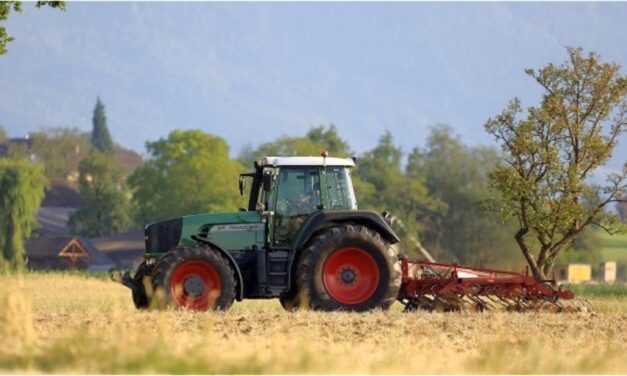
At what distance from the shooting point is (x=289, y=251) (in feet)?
66.5

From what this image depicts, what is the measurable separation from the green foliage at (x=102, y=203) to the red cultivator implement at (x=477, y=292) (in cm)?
9269

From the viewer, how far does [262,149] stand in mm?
102812

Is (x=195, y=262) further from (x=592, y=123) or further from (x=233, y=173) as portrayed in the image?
(x=233, y=173)

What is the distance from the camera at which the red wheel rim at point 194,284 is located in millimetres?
19766

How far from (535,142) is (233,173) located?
57.5 metres

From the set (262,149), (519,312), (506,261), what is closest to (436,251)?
(506,261)

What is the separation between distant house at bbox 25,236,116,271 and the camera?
95.8 metres

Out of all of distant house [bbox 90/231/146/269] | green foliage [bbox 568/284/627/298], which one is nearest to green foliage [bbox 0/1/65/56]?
green foliage [bbox 568/284/627/298]

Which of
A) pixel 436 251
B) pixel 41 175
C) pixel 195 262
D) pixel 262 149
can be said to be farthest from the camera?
pixel 262 149

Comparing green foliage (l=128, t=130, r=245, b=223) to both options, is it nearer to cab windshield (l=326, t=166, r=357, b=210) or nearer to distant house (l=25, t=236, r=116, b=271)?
distant house (l=25, t=236, r=116, b=271)

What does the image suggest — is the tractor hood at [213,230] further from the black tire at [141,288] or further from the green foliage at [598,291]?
the green foliage at [598,291]

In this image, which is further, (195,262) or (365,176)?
(365,176)

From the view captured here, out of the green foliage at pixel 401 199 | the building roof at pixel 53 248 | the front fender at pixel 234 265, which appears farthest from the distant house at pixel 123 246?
the front fender at pixel 234 265

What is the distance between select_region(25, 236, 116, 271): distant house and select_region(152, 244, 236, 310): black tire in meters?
76.6
